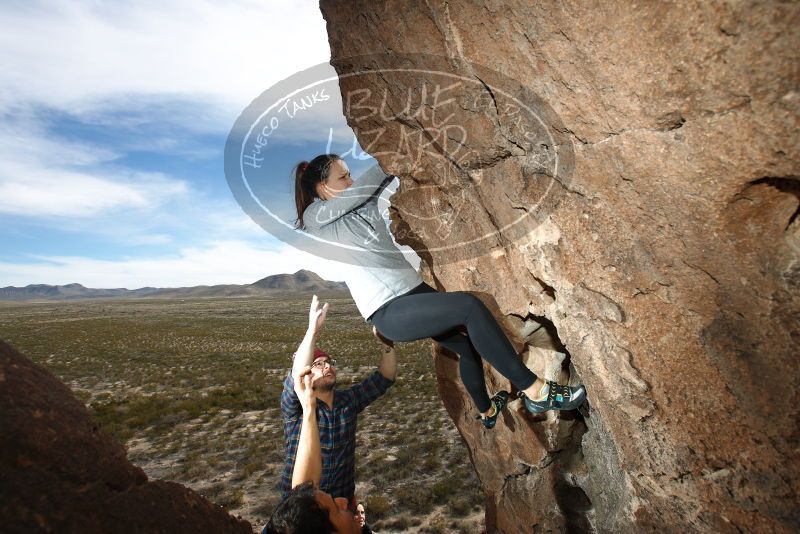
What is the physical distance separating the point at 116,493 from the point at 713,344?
11.1 feet

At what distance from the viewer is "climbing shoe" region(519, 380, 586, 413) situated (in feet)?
11.9

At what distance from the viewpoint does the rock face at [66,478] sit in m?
1.75

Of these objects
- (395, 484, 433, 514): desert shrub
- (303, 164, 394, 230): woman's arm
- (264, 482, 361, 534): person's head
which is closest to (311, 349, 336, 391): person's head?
(303, 164, 394, 230): woman's arm

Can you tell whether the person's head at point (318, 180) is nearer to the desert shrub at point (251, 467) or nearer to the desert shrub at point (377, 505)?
the desert shrub at point (377, 505)

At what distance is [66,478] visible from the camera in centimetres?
195

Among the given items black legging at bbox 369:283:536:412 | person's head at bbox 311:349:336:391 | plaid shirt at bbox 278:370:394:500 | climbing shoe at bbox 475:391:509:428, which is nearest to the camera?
black legging at bbox 369:283:536:412

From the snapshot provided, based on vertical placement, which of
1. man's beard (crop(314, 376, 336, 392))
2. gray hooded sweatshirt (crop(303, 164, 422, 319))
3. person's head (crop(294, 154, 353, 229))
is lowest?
man's beard (crop(314, 376, 336, 392))

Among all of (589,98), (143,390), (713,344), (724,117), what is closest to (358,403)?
(713,344)

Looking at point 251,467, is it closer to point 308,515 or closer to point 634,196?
point 308,515

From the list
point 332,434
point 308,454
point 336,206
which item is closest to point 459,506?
point 332,434

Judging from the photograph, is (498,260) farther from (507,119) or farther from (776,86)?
(776,86)

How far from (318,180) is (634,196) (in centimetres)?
231

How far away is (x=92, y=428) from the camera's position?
229cm

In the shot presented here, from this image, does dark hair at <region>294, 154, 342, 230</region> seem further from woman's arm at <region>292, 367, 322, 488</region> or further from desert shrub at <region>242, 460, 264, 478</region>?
desert shrub at <region>242, 460, 264, 478</region>
